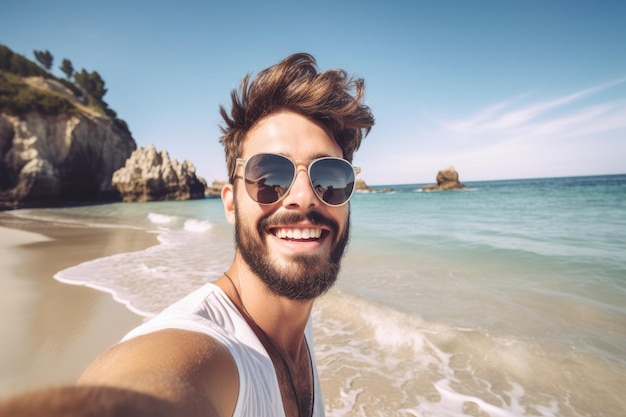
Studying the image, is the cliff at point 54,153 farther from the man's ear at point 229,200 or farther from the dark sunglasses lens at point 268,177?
the dark sunglasses lens at point 268,177

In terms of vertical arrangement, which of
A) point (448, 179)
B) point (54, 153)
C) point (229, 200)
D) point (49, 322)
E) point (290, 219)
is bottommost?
point (49, 322)

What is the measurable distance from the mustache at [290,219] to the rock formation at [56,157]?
1550 inches

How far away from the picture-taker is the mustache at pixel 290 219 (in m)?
1.87

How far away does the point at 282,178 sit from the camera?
6.43 feet

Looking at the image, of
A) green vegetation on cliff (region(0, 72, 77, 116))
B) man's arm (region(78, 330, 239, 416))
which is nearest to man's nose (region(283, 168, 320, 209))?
man's arm (region(78, 330, 239, 416))

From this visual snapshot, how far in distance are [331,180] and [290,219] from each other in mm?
421

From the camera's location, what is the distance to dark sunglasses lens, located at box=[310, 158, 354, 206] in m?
2.00

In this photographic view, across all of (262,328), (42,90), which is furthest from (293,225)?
(42,90)

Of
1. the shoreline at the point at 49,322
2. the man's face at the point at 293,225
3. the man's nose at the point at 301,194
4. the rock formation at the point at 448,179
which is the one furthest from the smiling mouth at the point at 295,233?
the rock formation at the point at 448,179

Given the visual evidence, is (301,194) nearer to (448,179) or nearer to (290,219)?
(290,219)

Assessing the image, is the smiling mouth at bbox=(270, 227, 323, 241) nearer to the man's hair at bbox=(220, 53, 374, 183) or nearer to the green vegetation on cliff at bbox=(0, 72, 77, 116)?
the man's hair at bbox=(220, 53, 374, 183)

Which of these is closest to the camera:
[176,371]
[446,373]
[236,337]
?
[176,371]

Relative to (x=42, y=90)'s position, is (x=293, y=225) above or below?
below

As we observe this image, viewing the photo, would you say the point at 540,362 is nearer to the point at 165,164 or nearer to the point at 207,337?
the point at 207,337
